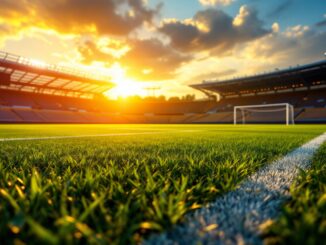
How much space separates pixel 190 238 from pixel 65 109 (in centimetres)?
4473

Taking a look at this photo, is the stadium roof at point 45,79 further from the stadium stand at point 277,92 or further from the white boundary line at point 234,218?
the white boundary line at point 234,218

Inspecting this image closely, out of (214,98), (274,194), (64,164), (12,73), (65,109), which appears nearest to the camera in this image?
(274,194)

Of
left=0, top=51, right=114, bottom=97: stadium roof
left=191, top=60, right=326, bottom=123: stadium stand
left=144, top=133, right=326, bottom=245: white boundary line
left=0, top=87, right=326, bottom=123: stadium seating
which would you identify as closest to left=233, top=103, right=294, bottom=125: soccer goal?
left=191, top=60, right=326, bottom=123: stadium stand

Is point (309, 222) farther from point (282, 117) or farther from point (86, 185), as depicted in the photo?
point (282, 117)

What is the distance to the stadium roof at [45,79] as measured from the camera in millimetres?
26938

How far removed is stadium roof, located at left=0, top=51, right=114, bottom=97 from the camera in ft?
88.4

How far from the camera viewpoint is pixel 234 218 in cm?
77

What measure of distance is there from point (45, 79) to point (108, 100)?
18.3 metres

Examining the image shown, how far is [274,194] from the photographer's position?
106 cm

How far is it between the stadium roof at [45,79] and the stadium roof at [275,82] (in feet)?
67.9

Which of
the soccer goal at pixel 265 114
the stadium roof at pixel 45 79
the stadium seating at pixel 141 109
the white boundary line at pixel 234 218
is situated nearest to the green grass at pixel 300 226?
the white boundary line at pixel 234 218

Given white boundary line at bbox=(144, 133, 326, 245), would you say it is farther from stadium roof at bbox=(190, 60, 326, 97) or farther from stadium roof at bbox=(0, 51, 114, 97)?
stadium roof at bbox=(190, 60, 326, 97)

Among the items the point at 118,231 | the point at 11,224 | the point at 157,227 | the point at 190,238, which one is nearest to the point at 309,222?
the point at 190,238

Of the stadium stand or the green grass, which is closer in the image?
the green grass
